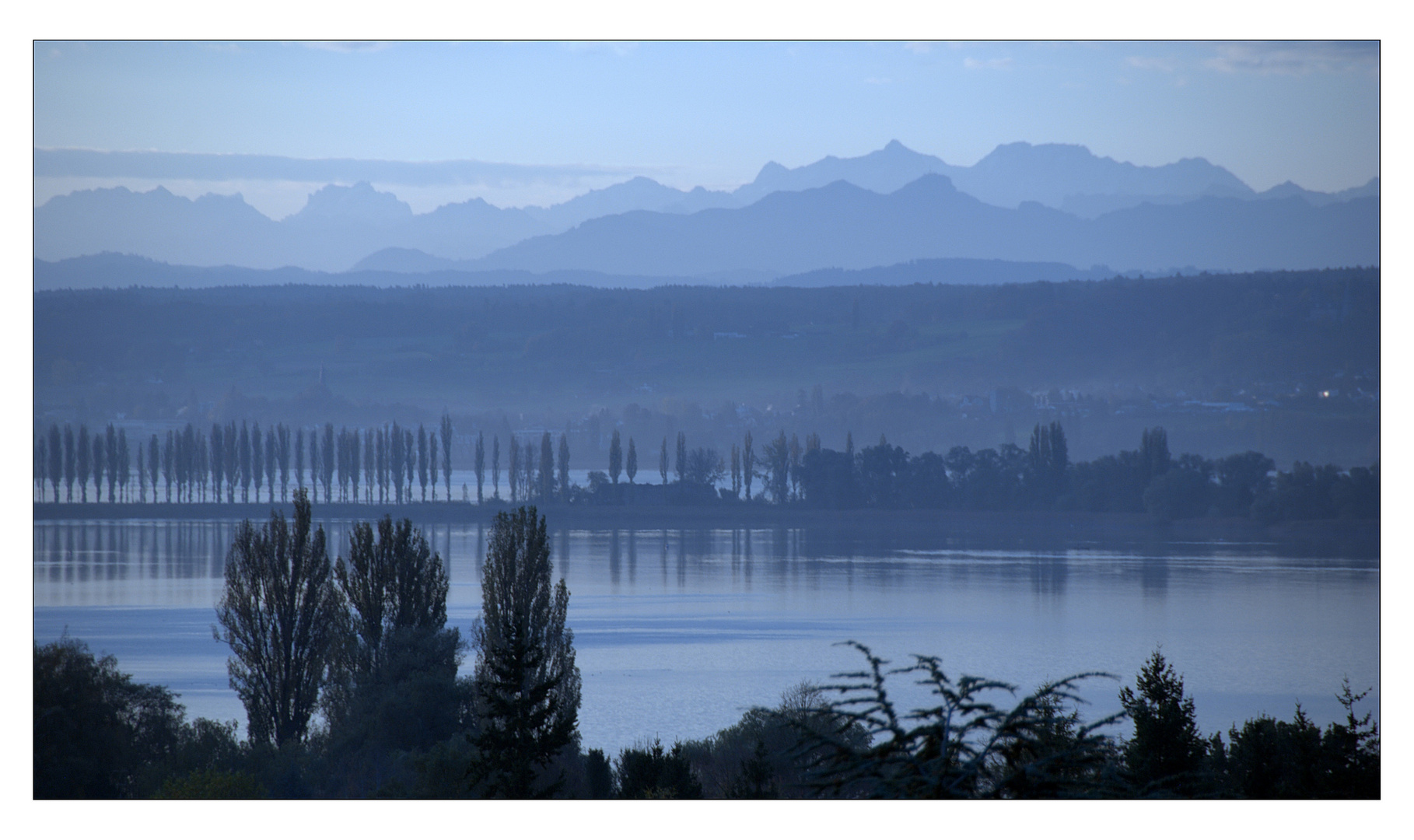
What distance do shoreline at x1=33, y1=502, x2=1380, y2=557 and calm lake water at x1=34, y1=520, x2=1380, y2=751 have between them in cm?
260

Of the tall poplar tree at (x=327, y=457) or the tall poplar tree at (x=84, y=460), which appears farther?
the tall poplar tree at (x=327, y=457)

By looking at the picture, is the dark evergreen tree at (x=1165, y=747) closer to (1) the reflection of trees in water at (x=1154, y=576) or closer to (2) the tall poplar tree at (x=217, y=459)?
(1) the reflection of trees in water at (x=1154, y=576)

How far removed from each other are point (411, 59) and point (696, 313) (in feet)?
111

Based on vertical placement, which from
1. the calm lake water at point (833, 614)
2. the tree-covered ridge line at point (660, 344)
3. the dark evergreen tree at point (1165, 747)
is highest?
Result: the tree-covered ridge line at point (660, 344)

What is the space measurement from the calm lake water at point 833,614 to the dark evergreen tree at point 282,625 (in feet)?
8.41

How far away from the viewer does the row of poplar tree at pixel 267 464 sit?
4697 centimetres

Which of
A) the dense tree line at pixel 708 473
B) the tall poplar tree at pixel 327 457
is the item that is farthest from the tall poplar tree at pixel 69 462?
the tall poplar tree at pixel 327 457

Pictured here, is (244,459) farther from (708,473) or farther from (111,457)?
(708,473)

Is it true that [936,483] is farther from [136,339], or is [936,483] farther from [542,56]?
[542,56]

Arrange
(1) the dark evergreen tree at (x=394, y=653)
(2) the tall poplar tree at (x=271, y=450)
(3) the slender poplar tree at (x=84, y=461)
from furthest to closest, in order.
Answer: (2) the tall poplar tree at (x=271, y=450), (3) the slender poplar tree at (x=84, y=461), (1) the dark evergreen tree at (x=394, y=653)

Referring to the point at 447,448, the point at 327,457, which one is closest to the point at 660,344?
the point at 447,448

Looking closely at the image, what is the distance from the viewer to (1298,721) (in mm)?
9602

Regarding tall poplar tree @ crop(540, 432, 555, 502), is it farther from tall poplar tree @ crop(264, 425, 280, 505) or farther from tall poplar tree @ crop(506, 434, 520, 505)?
tall poplar tree @ crop(264, 425, 280, 505)
